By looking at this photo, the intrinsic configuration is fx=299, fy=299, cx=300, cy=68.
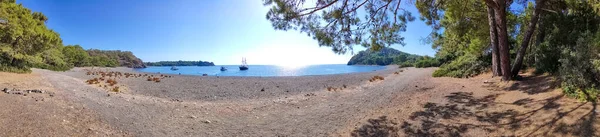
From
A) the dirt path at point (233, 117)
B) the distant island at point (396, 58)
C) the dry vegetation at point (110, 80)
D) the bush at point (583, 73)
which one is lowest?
the dirt path at point (233, 117)

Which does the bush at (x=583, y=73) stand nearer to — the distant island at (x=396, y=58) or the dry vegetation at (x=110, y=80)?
the distant island at (x=396, y=58)

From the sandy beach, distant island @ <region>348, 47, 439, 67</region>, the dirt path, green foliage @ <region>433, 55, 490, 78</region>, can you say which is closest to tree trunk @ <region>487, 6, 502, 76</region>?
the sandy beach

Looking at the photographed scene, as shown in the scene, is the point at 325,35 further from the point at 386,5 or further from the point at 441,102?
the point at 441,102

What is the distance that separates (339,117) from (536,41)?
9.35m

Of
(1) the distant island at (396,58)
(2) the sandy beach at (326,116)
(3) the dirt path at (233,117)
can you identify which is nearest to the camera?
(2) the sandy beach at (326,116)

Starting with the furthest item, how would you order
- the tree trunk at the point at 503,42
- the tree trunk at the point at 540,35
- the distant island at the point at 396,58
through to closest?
the tree trunk at the point at 540,35, the distant island at the point at 396,58, the tree trunk at the point at 503,42

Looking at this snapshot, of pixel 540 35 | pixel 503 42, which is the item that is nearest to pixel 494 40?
pixel 503 42

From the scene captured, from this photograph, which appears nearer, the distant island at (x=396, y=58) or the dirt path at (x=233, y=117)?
the dirt path at (x=233, y=117)

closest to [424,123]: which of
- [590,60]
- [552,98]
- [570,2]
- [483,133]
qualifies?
[483,133]

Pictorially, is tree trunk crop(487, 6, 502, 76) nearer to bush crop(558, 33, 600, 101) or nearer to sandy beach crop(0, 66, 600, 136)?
sandy beach crop(0, 66, 600, 136)

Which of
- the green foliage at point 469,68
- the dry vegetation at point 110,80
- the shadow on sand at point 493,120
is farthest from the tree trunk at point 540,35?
the dry vegetation at point 110,80

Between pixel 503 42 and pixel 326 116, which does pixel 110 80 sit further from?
pixel 503 42

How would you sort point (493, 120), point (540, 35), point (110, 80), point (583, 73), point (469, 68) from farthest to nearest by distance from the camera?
point (110, 80) < point (469, 68) < point (540, 35) < point (583, 73) < point (493, 120)

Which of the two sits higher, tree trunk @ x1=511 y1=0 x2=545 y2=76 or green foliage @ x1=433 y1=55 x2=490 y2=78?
tree trunk @ x1=511 y1=0 x2=545 y2=76
